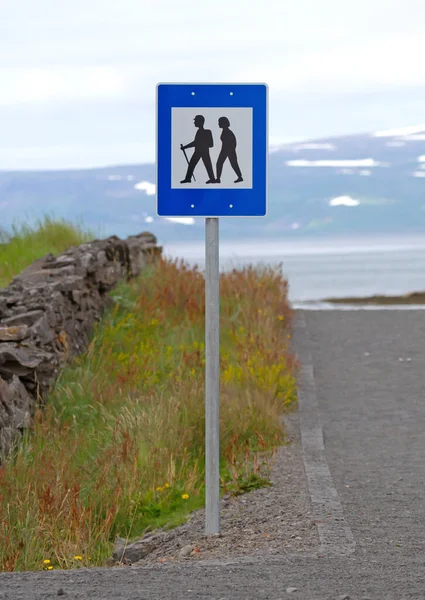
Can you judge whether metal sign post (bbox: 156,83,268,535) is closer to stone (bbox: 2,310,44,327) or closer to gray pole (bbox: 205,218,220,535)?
gray pole (bbox: 205,218,220,535)

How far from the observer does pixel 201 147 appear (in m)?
6.50

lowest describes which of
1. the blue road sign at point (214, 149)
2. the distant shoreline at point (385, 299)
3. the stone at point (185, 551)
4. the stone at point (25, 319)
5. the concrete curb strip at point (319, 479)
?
the stone at point (185, 551)

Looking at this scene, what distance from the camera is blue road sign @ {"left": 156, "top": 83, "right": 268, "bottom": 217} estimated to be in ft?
21.4

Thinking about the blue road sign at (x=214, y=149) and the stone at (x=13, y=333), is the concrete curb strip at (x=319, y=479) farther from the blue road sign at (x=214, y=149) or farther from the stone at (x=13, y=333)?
the stone at (x=13, y=333)

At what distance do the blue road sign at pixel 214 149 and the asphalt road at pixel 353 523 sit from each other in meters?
2.03

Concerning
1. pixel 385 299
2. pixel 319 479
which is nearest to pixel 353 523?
pixel 319 479

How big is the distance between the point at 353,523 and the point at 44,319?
190 inches

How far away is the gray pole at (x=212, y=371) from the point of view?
21.8 ft

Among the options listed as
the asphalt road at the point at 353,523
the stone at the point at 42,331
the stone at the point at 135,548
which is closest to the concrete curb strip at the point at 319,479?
the asphalt road at the point at 353,523

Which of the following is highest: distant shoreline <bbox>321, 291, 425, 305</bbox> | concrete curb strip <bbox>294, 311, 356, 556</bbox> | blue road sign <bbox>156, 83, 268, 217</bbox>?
blue road sign <bbox>156, 83, 268, 217</bbox>

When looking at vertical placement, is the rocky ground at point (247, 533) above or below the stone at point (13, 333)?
below

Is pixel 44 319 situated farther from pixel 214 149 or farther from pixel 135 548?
pixel 214 149

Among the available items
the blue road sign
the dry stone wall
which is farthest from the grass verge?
the blue road sign

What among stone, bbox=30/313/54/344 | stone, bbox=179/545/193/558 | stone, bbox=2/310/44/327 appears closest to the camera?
stone, bbox=179/545/193/558
